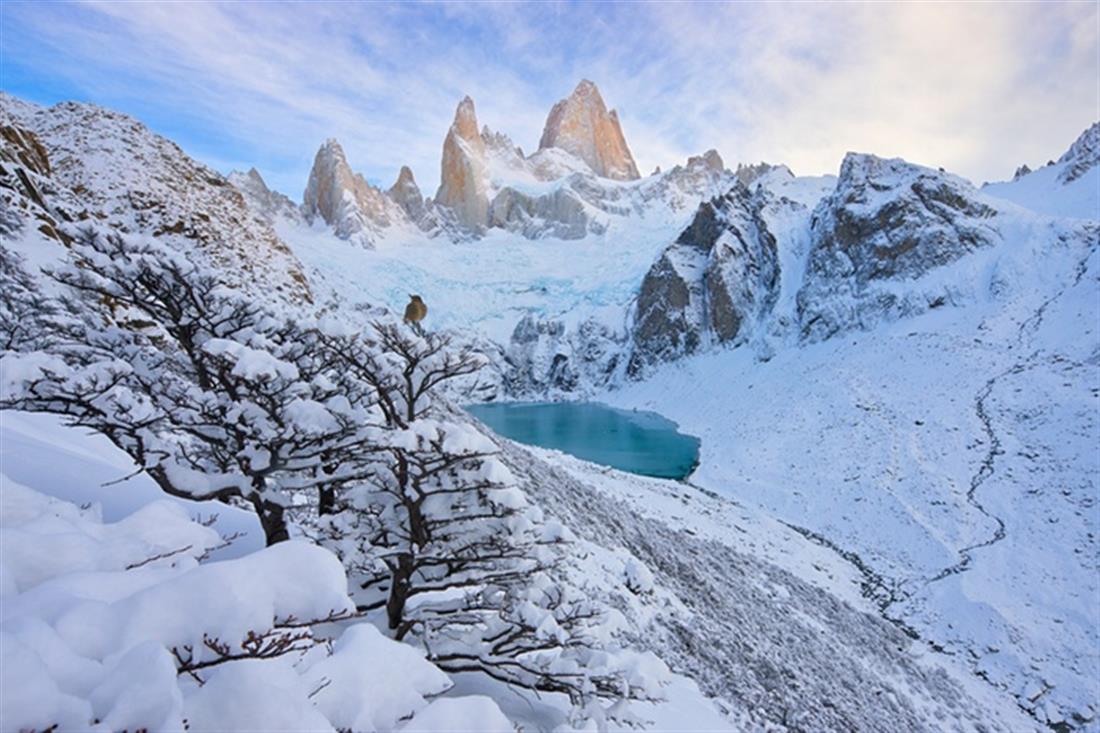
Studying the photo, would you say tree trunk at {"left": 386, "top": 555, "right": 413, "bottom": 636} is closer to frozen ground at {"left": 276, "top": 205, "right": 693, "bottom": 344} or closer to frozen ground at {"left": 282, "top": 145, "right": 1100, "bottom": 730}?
frozen ground at {"left": 282, "top": 145, "right": 1100, "bottom": 730}

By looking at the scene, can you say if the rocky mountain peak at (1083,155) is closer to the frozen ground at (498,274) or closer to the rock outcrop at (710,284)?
the rock outcrop at (710,284)

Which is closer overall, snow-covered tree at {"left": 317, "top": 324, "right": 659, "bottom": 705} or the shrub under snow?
the shrub under snow

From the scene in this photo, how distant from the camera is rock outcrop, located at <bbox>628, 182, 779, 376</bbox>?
70.9 metres

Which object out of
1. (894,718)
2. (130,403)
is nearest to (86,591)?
(130,403)

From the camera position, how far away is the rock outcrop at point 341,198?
13300cm

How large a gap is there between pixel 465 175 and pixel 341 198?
38996 mm

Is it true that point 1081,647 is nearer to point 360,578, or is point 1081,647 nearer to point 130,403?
point 360,578

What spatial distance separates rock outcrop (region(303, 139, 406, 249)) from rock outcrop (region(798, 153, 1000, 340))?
108097 mm

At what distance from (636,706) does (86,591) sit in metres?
6.36

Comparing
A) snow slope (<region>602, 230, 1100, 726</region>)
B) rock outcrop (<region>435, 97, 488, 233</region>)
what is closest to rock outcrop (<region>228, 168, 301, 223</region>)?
rock outcrop (<region>435, 97, 488, 233</region>)

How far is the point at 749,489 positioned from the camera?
3067 cm

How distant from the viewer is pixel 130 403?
16.5 feet

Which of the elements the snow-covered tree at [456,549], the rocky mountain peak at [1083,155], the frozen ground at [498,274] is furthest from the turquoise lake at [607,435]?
the rocky mountain peak at [1083,155]

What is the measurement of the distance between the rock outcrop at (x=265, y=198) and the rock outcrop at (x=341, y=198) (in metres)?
4.91
